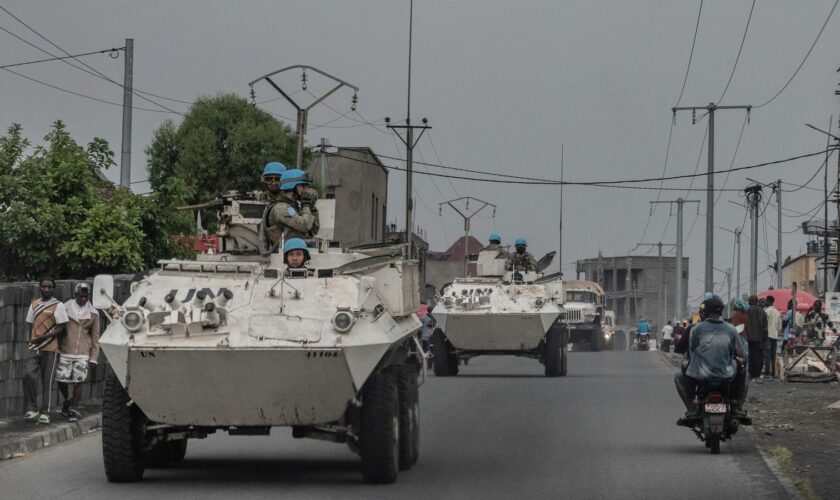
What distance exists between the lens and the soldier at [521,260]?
30.1 m

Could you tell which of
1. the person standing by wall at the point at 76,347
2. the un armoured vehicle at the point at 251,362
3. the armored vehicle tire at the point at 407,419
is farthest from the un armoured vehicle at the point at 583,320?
the un armoured vehicle at the point at 251,362

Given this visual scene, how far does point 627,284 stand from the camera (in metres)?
116

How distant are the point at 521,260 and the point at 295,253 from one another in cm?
1763

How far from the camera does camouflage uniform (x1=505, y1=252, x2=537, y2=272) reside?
30062 millimetres

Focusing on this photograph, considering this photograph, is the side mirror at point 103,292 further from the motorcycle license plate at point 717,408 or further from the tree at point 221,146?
the tree at point 221,146

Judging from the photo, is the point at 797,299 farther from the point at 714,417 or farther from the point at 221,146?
the point at 714,417

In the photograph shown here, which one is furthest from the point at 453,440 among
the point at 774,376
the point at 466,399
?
the point at 774,376

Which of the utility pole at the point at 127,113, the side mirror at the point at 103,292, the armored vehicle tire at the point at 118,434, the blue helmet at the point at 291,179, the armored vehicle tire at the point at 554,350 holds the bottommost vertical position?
the armored vehicle tire at the point at 118,434

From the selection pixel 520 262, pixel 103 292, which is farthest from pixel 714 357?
pixel 520 262

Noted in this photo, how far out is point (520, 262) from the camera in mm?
30172

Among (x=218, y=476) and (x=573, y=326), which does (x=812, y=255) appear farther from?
(x=218, y=476)

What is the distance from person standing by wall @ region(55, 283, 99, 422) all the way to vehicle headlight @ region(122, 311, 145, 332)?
18.8 feet

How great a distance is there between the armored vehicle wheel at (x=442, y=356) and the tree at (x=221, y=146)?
1749 cm

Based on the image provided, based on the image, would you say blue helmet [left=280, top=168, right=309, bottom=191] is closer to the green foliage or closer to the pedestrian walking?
the green foliage
